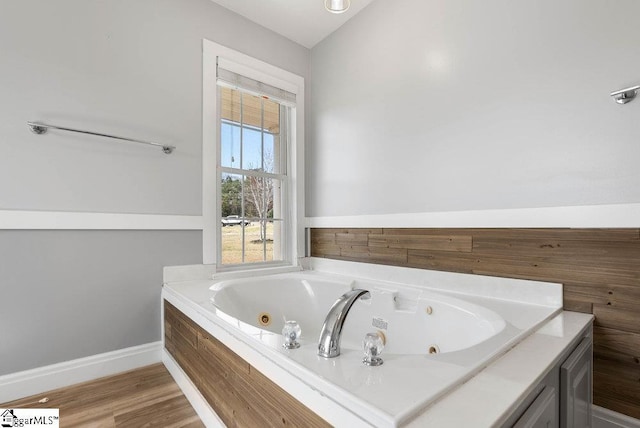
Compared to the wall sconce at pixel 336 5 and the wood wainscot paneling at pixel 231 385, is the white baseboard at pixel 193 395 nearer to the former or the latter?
the wood wainscot paneling at pixel 231 385

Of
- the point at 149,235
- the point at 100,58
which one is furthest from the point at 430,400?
the point at 100,58

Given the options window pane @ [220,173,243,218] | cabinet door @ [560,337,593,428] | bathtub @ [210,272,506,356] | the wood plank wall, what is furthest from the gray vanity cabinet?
window pane @ [220,173,243,218]

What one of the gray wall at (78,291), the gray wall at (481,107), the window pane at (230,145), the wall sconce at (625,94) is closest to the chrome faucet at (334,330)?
the gray wall at (481,107)

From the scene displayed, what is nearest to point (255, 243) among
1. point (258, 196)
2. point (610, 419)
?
point (258, 196)

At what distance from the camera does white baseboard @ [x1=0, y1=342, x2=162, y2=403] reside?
1.59 metres

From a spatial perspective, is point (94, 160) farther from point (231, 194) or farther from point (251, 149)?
point (251, 149)

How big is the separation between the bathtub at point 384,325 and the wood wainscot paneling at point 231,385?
0.05m

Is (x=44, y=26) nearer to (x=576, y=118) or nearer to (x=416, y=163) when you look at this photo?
(x=416, y=163)

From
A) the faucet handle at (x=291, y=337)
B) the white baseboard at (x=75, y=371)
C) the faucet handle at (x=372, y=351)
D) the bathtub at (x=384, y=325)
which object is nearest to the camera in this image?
the bathtub at (x=384, y=325)

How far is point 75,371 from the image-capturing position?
68.7 inches

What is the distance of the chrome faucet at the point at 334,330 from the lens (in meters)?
0.89

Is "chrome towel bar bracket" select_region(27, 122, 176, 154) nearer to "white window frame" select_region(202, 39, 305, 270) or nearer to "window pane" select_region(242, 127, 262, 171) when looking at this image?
"white window frame" select_region(202, 39, 305, 270)

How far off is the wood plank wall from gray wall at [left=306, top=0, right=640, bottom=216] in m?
0.16

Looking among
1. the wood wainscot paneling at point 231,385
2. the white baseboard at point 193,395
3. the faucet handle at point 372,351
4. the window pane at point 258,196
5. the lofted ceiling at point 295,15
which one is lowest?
the white baseboard at point 193,395
